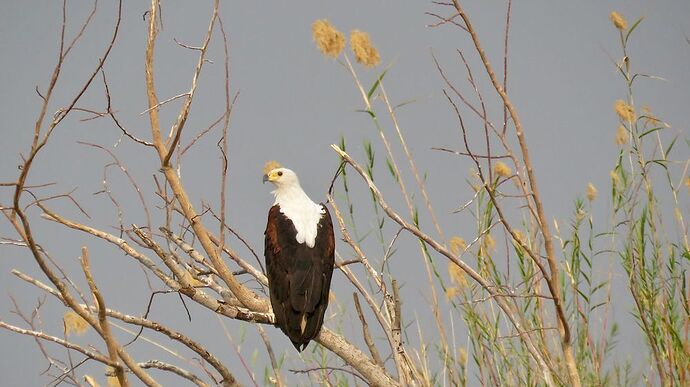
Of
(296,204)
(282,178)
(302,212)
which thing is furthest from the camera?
(282,178)

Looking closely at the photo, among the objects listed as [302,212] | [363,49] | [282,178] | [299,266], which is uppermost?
[363,49]

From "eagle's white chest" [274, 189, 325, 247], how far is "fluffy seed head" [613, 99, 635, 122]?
1591 millimetres

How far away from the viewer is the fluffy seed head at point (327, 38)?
4.03 m

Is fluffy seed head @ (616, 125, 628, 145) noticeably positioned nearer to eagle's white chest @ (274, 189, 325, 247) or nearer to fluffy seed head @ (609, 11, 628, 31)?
fluffy seed head @ (609, 11, 628, 31)

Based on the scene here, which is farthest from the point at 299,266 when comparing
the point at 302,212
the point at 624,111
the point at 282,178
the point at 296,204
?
the point at 624,111

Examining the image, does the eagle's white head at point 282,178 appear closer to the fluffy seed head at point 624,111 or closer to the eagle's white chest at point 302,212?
the eagle's white chest at point 302,212

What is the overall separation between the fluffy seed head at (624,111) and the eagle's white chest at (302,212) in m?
1.59

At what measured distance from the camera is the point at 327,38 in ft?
13.3

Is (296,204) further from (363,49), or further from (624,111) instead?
(624,111)

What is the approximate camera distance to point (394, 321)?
3389 millimetres

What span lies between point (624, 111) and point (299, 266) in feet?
6.26

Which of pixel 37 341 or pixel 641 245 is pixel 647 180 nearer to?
pixel 641 245

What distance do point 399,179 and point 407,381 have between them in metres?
0.90

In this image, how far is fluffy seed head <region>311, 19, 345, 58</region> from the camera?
4.03 meters
